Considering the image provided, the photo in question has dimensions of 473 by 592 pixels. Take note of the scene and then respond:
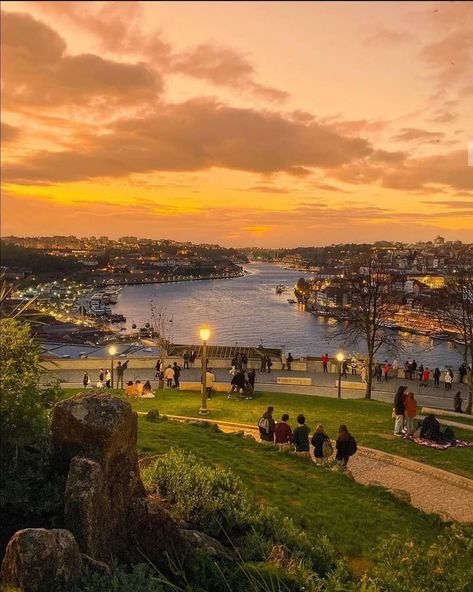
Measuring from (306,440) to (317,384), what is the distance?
1045cm

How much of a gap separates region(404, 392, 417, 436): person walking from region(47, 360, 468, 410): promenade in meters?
5.94

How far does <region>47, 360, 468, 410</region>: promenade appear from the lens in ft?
60.6

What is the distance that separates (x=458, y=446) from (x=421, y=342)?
55799 millimetres

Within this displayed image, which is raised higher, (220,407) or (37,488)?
(37,488)

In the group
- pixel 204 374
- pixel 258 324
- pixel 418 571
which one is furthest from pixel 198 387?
pixel 258 324

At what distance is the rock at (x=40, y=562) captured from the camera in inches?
142

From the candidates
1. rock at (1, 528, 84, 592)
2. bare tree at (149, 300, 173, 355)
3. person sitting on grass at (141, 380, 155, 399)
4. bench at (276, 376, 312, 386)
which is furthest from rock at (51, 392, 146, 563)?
bare tree at (149, 300, 173, 355)

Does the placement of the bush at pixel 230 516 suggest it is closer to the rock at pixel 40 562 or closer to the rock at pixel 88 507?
the rock at pixel 88 507

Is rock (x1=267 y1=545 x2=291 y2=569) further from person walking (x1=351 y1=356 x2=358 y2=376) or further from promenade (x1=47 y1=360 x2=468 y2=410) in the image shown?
person walking (x1=351 y1=356 x2=358 y2=376)

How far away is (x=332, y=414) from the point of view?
44.9 feet

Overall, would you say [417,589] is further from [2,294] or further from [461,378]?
[461,378]

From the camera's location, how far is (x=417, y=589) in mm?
3910

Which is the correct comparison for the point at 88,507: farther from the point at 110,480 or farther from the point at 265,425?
the point at 265,425

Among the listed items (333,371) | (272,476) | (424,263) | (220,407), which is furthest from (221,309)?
(272,476)
